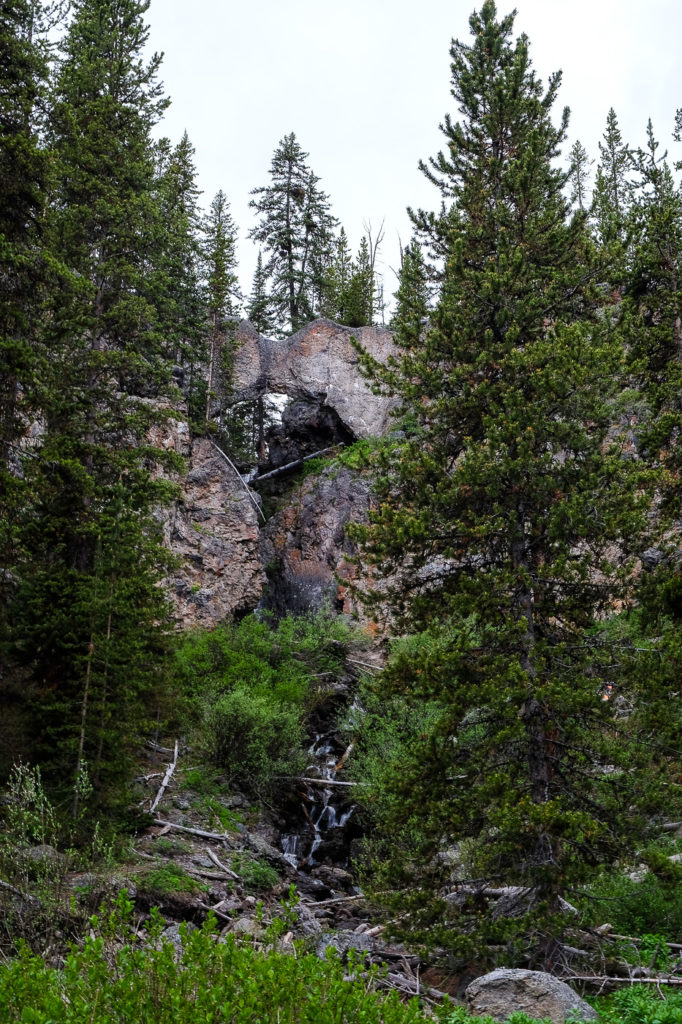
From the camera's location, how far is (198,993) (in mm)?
4117

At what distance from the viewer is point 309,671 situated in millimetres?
24453

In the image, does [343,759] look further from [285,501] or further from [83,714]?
[285,501]

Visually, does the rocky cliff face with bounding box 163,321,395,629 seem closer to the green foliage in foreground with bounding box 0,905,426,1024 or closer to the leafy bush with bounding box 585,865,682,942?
the leafy bush with bounding box 585,865,682,942

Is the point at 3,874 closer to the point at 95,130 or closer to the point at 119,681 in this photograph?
the point at 119,681

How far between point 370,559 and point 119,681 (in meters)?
5.65

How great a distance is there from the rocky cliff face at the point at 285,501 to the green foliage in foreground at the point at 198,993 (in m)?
20.0

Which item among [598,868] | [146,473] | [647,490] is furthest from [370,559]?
[146,473]

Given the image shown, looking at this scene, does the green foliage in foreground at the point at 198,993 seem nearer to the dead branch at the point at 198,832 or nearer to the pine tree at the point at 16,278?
the pine tree at the point at 16,278

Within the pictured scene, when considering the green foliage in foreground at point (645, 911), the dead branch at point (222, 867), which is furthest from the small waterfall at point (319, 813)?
the green foliage in foreground at point (645, 911)

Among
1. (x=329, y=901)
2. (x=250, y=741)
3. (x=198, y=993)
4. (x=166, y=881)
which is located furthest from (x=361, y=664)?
(x=198, y=993)

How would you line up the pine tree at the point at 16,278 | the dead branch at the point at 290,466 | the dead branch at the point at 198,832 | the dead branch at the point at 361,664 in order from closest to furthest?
the pine tree at the point at 16,278 < the dead branch at the point at 198,832 < the dead branch at the point at 361,664 < the dead branch at the point at 290,466

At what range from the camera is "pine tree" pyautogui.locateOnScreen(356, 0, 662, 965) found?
28.7 ft

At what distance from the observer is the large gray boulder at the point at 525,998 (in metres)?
6.66

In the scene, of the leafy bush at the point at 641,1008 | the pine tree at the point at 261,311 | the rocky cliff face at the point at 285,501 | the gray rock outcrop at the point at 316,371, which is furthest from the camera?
the pine tree at the point at 261,311
